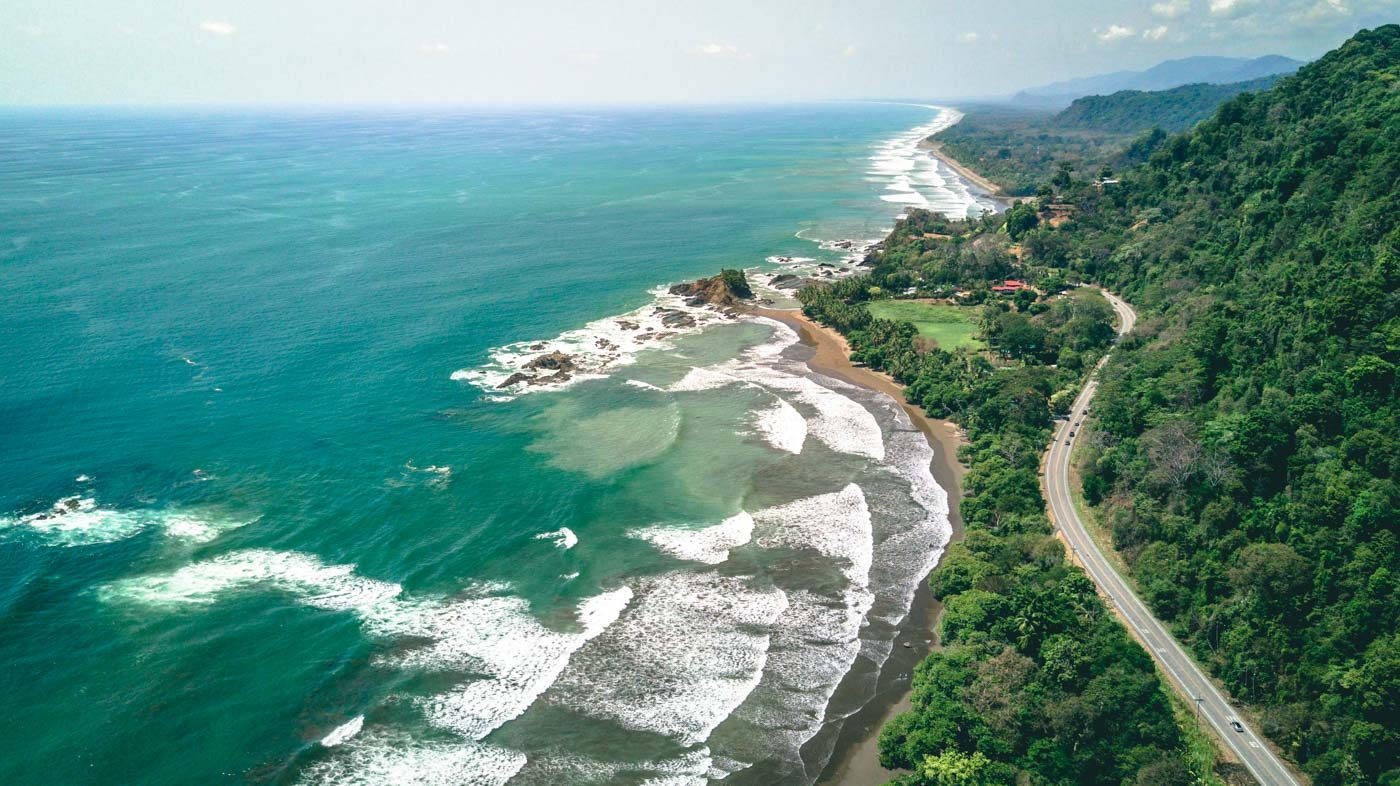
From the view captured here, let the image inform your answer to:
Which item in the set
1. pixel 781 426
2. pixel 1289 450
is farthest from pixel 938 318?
pixel 1289 450

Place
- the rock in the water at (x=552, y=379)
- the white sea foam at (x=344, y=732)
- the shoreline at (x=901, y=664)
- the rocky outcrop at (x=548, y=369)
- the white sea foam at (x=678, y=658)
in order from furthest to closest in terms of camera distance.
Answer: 1. the rock in the water at (x=552, y=379)
2. the rocky outcrop at (x=548, y=369)
3. the white sea foam at (x=678, y=658)
4. the white sea foam at (x=344, y=732)
5. the shoreline at (x=901, y=664)

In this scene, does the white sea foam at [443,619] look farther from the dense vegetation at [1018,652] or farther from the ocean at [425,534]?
the dense vegetation at [1018,652]

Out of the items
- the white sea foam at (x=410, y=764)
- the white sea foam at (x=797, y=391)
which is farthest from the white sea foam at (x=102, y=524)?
the white sea foam at (x=797, y=391)

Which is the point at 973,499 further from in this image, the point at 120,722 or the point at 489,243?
the point at 489,243

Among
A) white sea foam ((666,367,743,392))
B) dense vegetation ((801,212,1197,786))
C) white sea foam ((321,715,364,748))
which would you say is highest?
white sea foam ((666,367,743,392))

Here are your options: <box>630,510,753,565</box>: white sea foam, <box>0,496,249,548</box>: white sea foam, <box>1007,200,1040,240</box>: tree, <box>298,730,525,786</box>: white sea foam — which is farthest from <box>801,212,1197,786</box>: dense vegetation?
<box>1007,200,1040,240</box>: tree

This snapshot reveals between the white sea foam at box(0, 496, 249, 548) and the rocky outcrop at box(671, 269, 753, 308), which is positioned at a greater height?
the rocky outcrop at box(671, 269, 753, 308)

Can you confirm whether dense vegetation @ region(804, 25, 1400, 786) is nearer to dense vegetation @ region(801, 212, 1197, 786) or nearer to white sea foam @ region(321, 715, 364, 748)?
dense vegetation @ region(801, 212, 1197, 786)

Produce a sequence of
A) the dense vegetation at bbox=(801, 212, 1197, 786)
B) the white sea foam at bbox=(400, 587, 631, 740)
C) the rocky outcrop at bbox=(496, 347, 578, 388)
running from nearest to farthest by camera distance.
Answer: the dense vegetation at bbox=(801, 212, 1197, 786) → the white sea foam at bbox=(400, 587, 631, 740) → the rocky outcrop at bbox=(496, 347, 578, 388)
